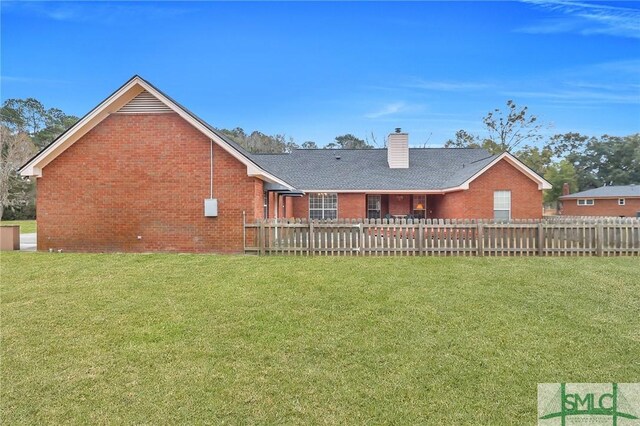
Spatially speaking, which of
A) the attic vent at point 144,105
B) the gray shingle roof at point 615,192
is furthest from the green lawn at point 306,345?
the gray shingle roof at point 615,192

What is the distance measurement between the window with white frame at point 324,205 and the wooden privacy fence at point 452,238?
28.5ft

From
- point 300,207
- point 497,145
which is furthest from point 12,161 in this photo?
point 497,145

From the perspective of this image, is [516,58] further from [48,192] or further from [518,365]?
[48,192]

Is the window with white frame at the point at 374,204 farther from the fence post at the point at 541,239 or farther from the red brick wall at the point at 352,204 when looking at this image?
the fence post at the point at 541,239

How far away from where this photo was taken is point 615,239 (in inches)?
453

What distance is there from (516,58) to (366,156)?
34.6 ft

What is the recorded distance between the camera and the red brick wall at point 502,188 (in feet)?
57.4

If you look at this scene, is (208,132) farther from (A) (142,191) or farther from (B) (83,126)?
(B) (83,126)

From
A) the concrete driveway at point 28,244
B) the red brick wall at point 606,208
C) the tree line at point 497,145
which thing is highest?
the tree line at point 497,145

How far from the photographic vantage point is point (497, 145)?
45125 millimetres

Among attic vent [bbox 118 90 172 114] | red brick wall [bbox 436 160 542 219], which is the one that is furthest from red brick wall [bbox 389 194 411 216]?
attic vent [bbox 118 90 172 114]

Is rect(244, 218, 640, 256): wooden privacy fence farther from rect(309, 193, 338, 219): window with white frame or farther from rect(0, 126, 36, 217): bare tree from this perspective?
rect(0, 126, 36, 217): bare tree

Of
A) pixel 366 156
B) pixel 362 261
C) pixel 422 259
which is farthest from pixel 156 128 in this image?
pixel 366 156

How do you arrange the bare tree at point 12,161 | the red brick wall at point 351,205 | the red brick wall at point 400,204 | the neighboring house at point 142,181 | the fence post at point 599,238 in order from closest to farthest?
the fence post at point 599,238 < the neighboring house at point 142,181 < the red brick wall at point 351,205 < the red brick wall at point 400,204 < the bare tree at point 12,161
